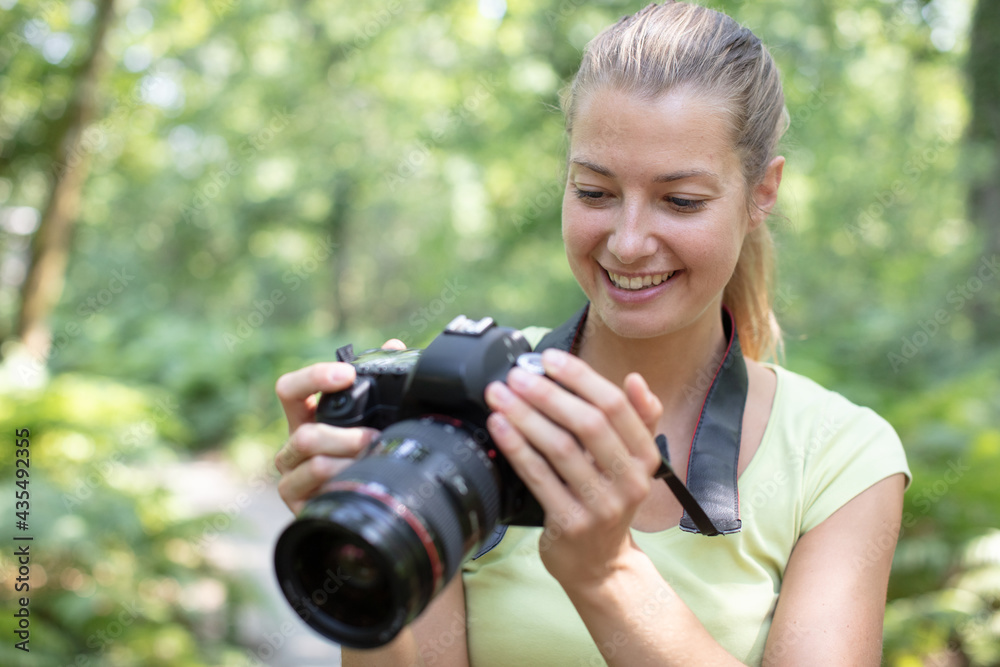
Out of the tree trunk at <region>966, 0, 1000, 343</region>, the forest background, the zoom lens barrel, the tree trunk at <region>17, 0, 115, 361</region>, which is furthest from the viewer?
→ the tree trunk at <region>17, 0, 115, 361</region>

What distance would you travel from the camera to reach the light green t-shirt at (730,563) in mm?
1359

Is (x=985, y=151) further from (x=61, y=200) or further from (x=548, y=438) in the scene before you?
(x=61, y=200)

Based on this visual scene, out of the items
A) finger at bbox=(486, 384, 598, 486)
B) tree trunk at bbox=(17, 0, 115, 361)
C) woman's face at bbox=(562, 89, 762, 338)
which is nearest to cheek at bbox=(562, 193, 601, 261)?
woman's face at bbox=(562, 89, 762, 338)

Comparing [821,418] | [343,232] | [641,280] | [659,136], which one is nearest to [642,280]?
[641,280]

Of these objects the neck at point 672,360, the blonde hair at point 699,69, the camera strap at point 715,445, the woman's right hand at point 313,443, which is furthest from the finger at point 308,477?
the blonde hair at point 699,69

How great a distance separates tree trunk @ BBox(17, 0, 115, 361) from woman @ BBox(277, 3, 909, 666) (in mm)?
4934

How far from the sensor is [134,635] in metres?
3.44

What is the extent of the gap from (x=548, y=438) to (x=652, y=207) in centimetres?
55

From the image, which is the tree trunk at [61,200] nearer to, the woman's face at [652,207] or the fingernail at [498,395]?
the woman's face at [652,207]

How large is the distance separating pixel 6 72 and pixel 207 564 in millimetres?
4049

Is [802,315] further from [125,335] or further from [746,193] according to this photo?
[125,335]

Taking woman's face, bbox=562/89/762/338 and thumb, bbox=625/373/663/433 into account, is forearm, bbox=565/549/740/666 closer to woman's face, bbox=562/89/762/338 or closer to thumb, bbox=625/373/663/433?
thumb, bbox=625/373/663/433

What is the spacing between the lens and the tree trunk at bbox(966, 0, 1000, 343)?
A: 5.11 m

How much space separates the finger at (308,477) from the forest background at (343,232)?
1395 millimetres
